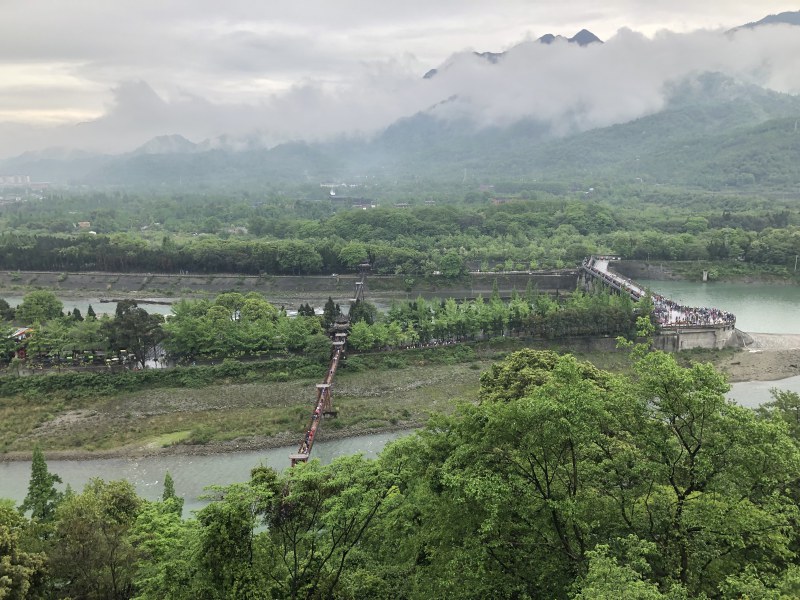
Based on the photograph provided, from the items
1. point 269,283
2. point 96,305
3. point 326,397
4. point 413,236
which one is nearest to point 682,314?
point 326,397

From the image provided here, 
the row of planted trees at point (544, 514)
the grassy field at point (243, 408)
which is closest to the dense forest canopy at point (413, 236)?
the grassy field at point (243, 408)

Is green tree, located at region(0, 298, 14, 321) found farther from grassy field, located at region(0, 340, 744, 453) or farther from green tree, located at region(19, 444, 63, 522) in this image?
green tree, located at region(19, 444, 63, 522)

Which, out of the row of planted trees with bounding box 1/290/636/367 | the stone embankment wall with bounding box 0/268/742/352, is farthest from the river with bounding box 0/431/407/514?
the stone embankment wall with bounding box 0/268/742/352

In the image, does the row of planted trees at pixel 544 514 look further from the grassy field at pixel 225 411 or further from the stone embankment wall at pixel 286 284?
the stone embankment wall at pixel 286 284

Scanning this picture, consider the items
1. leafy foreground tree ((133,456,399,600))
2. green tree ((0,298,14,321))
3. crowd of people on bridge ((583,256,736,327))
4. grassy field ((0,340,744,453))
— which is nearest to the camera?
leafy foreground tree ((133,456,399,600))

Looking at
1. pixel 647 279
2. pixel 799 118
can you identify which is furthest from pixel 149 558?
pixel 799 118

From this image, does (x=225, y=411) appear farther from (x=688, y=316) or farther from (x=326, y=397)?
(x=688, y=316)
